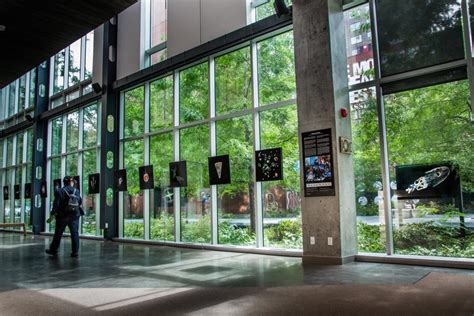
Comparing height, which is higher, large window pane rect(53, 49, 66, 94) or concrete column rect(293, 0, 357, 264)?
large window pane rect(53, 49, 66, 94)

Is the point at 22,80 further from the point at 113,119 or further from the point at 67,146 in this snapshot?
the point at 113,119

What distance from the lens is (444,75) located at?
228 inches

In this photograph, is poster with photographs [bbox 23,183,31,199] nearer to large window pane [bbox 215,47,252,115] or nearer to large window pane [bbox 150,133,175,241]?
large window pane [bbox 150,133,175,241]

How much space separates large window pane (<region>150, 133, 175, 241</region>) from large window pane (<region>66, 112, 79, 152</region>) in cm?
390

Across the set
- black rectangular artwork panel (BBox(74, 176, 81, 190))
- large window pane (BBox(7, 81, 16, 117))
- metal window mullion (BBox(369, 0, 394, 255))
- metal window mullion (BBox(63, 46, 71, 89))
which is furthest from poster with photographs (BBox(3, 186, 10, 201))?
metal window mullion (BBox(369, 0, 394, 255))

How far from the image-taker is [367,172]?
6391 mm

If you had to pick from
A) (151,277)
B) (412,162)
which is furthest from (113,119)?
(412,162)

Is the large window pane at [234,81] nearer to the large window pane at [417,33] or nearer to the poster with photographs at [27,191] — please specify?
the large window pane at [417,33]

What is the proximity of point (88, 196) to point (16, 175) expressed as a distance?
6040mm

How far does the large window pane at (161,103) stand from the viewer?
969cm

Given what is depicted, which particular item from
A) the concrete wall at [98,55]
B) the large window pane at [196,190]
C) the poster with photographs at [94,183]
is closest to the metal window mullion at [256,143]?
the large window pane at [196,190]

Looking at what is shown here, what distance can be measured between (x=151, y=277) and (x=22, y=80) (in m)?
13.8

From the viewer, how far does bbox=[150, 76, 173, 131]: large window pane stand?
9688mm

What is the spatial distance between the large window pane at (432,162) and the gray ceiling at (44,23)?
15.8 ft
